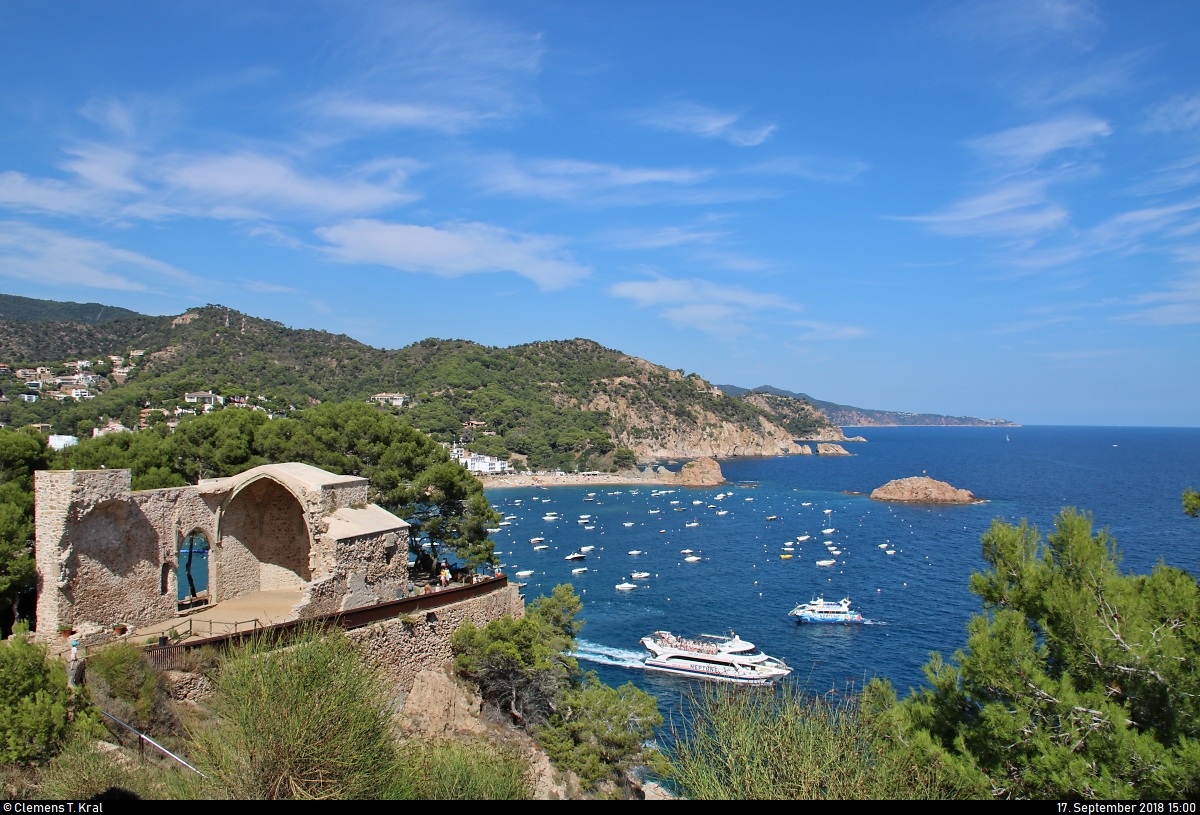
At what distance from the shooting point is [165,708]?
998 cm

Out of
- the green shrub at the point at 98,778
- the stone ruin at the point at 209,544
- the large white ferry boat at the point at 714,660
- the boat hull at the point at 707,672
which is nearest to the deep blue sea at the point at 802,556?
the boat hull at the point at 707,672

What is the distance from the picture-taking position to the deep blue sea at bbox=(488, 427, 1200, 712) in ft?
89.0

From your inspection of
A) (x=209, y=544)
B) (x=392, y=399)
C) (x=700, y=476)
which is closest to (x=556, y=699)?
(x=209, y=544)

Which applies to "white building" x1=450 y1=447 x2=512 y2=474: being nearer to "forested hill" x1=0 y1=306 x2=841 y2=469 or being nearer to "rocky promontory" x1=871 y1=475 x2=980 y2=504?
"forested hill" x1=0 y1=306 x2=841 y2=469

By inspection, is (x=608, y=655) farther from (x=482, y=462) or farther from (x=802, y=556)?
(x=482, y=462)

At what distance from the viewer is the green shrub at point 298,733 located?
6.82 m

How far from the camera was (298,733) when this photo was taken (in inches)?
276

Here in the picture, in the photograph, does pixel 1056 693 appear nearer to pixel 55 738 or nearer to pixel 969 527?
pixel 55 738

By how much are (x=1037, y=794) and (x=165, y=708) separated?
11494 millimetres

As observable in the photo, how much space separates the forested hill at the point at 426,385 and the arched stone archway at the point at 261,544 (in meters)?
49.5

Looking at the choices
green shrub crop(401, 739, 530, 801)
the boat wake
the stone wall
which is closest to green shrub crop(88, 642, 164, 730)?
the stone wall

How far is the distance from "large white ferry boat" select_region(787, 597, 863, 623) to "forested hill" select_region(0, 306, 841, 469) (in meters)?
55.1
